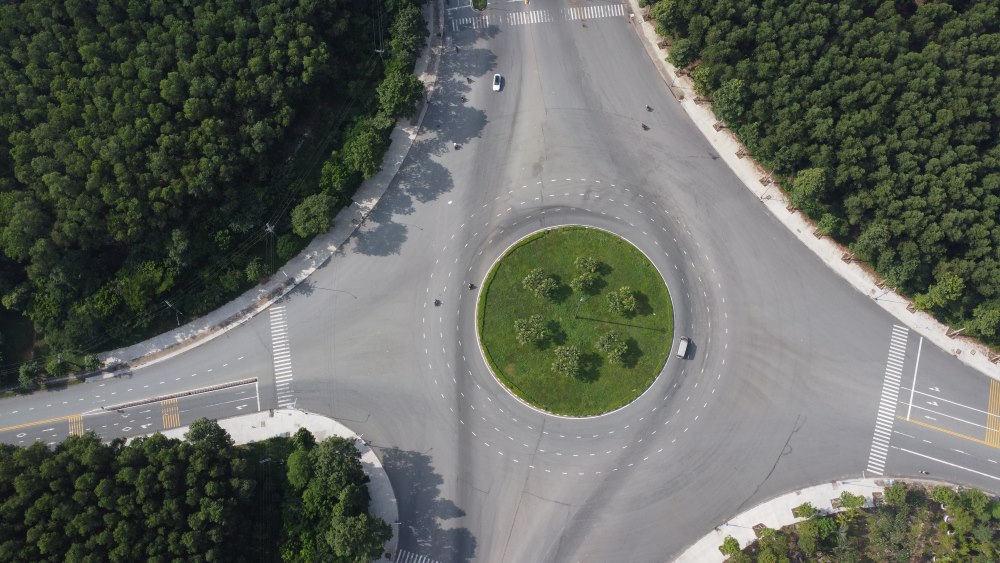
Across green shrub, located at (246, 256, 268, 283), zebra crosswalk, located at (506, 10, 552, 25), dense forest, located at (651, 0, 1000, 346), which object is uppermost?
zebra crosswalk, located at (506, 10, 552, 25)

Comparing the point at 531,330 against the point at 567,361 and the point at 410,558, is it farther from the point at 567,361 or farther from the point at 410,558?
the point at 410,558

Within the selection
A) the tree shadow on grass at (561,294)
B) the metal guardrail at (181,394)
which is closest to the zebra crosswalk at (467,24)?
the tree shadow on grass at (561,294)

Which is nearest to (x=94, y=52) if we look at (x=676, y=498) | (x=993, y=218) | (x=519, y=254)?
(x=519, y=254)

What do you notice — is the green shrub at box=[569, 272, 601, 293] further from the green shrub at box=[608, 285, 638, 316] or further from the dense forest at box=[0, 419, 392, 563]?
the dense forest at box=[0, 419, 392, 563]

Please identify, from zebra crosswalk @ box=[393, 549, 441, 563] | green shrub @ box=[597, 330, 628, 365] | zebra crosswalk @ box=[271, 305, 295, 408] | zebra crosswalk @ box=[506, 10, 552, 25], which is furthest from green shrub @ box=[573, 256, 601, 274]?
zebra crosswalk @ box=[393, 549, 441, 563]

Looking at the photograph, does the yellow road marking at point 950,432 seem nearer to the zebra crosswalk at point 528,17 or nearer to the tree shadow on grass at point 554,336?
the tree shadow on grass at point 554,336

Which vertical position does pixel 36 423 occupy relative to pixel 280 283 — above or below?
below

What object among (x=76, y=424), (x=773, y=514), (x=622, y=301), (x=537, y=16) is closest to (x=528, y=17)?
(x=537, y=16)
